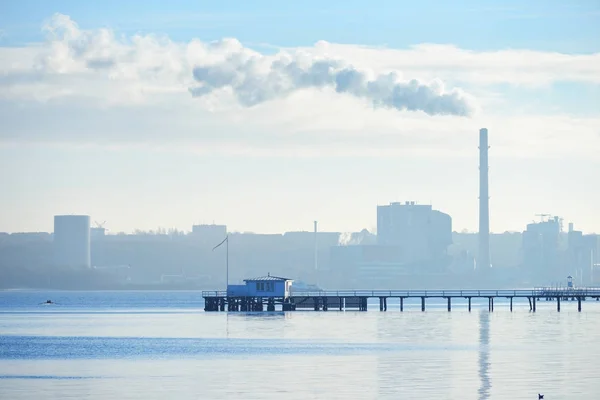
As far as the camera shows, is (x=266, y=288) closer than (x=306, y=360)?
No

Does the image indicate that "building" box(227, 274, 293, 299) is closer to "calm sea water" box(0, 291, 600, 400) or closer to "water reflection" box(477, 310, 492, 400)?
"calm sea water" box(0, 291, 600, 400)

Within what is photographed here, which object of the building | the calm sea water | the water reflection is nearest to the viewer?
the water reflection

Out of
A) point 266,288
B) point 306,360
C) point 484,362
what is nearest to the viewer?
point 484,362

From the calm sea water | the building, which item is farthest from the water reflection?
the building

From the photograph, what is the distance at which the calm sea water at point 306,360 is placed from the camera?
6706cm

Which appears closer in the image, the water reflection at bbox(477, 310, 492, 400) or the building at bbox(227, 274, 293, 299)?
the water reflection at bbox(477, 310, 492, 400)

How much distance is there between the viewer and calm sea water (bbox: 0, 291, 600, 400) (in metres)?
67.1

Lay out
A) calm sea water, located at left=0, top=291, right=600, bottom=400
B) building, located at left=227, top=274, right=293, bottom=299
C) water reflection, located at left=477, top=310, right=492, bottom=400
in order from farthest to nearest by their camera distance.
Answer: building, located at left=227, top=274, right=293, bottom=299, calm sea water, located at left=0, top=291, right=600, bottom=400, water reflection, located at left=477, top=310, right=492, bottom=400

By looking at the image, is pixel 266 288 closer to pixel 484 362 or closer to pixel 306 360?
pixel 306 360

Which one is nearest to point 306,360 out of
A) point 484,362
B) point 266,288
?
point 484,362

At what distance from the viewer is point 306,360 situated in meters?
86.1

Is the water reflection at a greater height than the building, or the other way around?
the building

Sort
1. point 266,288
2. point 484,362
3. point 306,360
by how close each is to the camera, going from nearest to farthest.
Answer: point 484,362, point 306,360, point 266,288

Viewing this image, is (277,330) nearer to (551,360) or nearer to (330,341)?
(330,341)
